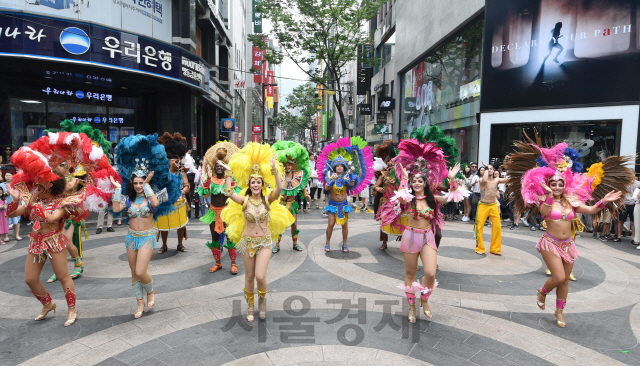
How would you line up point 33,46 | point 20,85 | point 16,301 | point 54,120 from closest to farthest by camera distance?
point 16,301, point 33,46, point 20,85, point 54,120

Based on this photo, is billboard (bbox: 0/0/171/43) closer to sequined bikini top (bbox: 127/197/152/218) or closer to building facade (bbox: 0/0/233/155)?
building facade (bbox: 0/0/233/155)

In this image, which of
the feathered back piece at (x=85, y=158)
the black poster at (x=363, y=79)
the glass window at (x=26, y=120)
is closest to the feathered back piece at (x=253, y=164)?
the feathered back piece at (x=85, y=158)

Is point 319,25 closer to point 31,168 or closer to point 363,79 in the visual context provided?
point 363,79

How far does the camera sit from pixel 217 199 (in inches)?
265

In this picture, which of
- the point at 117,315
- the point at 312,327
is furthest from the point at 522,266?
the point at 117,315

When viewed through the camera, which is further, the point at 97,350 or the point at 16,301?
the point at 16,301

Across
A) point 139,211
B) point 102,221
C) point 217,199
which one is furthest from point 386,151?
point 102,221

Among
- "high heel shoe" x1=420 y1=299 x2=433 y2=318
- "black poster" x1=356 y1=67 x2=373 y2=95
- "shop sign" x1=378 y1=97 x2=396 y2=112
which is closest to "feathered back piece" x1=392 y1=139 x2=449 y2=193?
"high heel shoe" x1=420 y1=299 x2=433 y2=318

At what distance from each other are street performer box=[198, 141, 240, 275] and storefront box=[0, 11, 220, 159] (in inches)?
324

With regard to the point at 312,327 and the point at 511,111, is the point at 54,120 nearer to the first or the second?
the point at 312,327

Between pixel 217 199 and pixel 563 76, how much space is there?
12134mm

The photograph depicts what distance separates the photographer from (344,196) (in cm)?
788

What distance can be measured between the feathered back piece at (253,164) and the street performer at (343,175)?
3.08 m

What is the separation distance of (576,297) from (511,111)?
31.3ft
